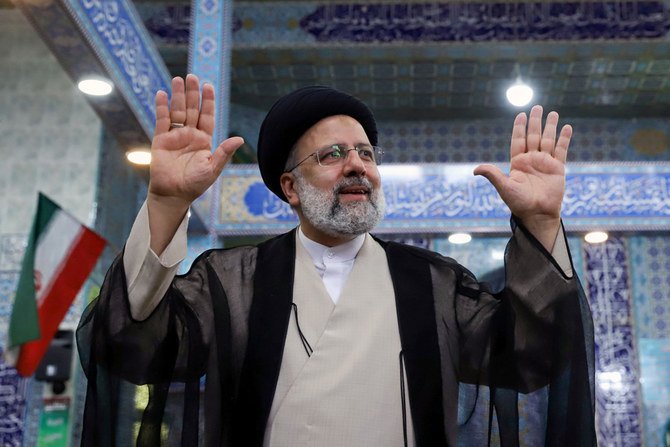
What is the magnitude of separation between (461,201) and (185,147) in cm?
490

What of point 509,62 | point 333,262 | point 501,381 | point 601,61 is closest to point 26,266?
point 333,262

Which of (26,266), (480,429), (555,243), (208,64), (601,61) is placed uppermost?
(601,61)

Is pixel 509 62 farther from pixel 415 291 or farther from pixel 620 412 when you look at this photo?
pixel 415 291

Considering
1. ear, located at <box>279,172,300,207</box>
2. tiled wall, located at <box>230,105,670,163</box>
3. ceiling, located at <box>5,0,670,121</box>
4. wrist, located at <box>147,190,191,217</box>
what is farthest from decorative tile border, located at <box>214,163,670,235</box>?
wrist, located at <box>147,190,191,217</box>

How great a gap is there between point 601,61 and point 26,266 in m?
5.15

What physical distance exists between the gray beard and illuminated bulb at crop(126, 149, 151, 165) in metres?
3.43

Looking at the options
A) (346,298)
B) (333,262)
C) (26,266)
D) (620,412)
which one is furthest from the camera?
(620,412)

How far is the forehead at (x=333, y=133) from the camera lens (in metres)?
1.54

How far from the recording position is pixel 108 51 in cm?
396

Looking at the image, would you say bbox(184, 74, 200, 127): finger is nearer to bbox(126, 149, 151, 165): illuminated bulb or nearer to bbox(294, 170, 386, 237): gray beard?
bbox(294, 170, 386, 237): gray beard

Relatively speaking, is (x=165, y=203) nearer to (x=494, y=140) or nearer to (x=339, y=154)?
Result: (x=339, y=154)

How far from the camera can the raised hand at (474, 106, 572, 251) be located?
4.32 ft

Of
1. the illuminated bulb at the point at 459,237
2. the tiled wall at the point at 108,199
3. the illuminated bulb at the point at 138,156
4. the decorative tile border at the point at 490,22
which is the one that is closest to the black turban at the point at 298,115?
the illuminated bulb at the point at 138,156

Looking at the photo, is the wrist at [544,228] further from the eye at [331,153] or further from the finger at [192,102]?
the finger at [192,102]
